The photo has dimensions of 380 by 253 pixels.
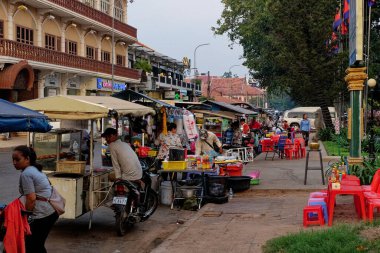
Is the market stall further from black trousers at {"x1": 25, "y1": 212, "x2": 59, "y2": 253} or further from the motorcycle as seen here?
black trousers at {"x1": 25, "y1": 212, "x2": 59, "y2": 253}

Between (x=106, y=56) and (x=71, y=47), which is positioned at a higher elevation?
(x=106, y=56)

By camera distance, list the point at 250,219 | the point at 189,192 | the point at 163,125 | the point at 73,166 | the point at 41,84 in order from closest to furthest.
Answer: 1. the point at 73,166
2. the point at 250,219
3. the point at 189,192
4. the point at 163,125
5. the point at 41,84

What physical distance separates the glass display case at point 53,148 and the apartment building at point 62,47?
1898 cm

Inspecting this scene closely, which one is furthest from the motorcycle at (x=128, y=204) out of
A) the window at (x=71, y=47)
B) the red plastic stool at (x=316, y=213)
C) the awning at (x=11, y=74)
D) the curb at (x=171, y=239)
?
the window at (x=71, y=47)

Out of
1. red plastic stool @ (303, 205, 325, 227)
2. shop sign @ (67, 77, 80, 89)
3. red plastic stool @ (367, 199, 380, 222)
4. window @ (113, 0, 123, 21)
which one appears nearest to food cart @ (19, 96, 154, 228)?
red plastic stool @ (303, 205, 325, 227)

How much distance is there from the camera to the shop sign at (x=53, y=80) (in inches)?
1362

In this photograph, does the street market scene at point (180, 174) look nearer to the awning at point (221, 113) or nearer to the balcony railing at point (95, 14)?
the awning at point (221, 113)

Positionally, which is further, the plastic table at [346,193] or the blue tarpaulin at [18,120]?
the plastic table at [346,193]

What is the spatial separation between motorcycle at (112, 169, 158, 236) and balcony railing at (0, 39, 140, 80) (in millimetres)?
20647

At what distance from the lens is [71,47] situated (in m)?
37.8

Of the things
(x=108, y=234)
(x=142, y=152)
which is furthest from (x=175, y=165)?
(x=142, y=152)

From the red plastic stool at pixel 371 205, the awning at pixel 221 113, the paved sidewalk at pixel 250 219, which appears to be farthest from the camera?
the awning at pixel 221 113

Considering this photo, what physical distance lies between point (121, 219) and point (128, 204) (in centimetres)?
33

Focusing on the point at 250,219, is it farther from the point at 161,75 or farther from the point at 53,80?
the point at 161,75
